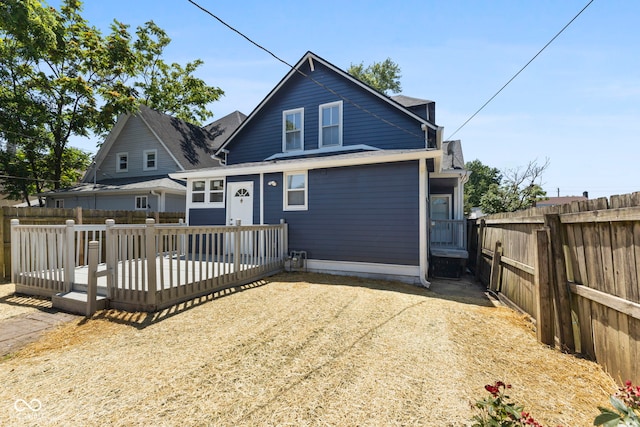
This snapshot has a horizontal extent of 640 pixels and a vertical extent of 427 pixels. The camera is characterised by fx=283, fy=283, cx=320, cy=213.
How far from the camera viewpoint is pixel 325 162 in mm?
7848

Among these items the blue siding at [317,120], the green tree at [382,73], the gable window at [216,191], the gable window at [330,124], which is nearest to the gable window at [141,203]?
the blue siding at [317,120]

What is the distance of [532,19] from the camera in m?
6.57

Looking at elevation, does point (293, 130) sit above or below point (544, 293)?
above

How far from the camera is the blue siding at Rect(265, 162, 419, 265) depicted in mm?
7137

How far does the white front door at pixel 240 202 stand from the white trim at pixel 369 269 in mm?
2664

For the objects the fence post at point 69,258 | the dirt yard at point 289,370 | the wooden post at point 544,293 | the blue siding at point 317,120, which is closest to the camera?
the dirt yard at point 289,370

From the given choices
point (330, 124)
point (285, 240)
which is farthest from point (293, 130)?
point (285, 240)

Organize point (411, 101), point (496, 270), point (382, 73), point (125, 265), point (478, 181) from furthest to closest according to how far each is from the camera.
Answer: point (478, 181), point (382, 73), point (411, 101), point (496, 270), point (125, 265)

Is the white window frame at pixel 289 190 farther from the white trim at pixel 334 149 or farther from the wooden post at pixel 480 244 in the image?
the wooden post at pixel 480 244

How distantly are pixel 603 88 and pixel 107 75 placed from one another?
24633 millimetres

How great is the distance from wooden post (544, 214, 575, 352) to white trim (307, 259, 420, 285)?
3655 millimetres

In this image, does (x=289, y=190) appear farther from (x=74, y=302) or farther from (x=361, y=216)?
(x=74, y=302)

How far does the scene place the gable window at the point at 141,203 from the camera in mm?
15260

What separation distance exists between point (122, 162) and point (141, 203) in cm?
399
